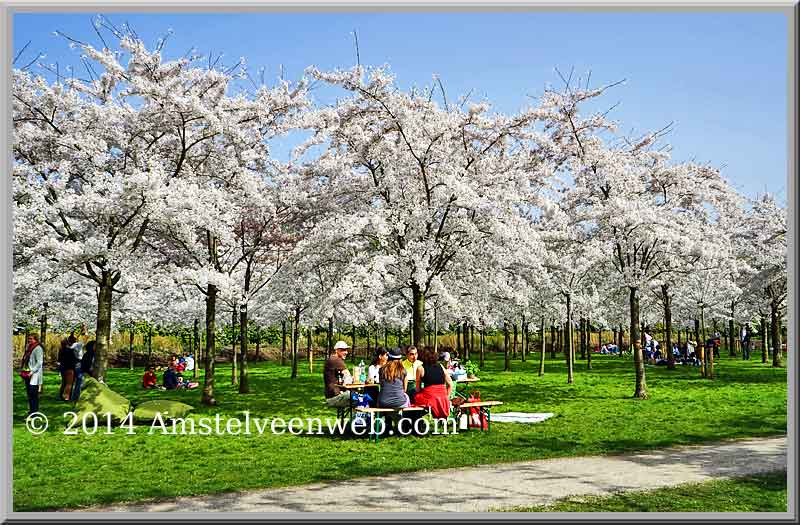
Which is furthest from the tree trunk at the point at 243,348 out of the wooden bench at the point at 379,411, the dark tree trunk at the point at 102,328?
the wooden bench at the point at 379,411

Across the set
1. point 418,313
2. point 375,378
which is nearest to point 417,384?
point 375,378

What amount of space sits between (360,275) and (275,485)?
6.84 meters

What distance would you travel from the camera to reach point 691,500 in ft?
25.8

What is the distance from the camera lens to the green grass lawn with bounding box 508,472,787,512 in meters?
7.60

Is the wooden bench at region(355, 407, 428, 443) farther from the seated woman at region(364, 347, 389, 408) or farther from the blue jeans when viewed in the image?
the blue jeans

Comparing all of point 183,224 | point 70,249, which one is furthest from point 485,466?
point 70,249

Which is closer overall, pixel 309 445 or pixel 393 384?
pixel 309 445

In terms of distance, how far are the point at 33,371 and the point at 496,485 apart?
34.9 ft

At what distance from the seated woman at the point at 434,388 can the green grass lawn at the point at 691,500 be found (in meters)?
4.67

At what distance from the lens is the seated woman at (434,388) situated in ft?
40.8

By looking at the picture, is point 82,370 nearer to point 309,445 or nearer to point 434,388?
point 309,445

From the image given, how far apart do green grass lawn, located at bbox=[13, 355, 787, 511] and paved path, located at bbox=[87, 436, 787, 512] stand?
48cm

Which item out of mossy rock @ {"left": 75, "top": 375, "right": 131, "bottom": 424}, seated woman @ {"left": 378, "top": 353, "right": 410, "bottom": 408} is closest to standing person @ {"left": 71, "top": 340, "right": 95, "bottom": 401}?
mossy rock @ {"left": 75, "top": 375, "right": 131, "bottom": 424}

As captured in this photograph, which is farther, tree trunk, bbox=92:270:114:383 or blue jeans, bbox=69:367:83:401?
blue jeans, bbox=69:367:83:401
